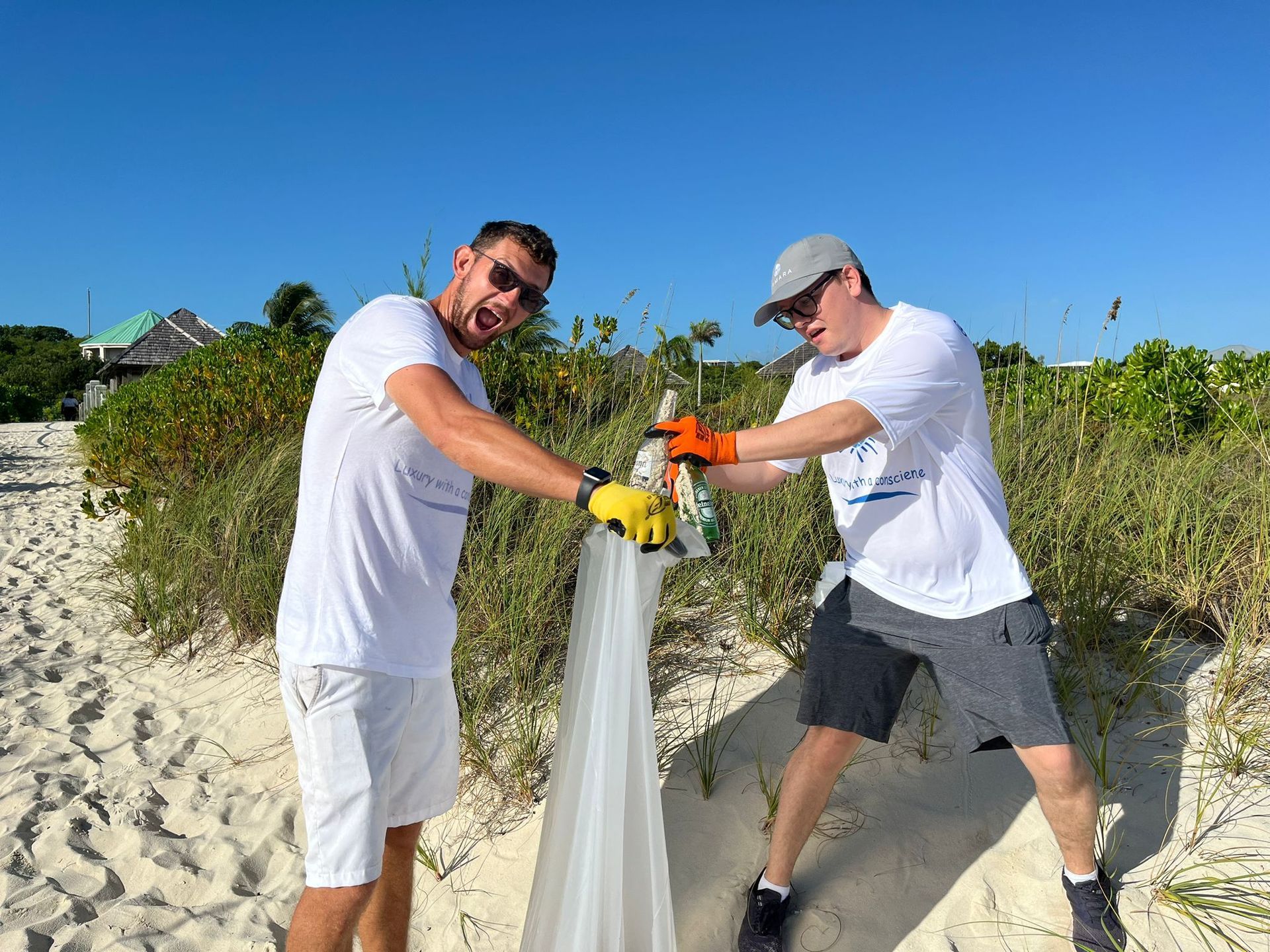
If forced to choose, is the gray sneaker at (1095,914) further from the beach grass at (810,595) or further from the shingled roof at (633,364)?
the shingled roof at (633,364)

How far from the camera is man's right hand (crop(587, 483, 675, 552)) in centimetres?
156

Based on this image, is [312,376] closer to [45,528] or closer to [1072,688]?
[45,528]

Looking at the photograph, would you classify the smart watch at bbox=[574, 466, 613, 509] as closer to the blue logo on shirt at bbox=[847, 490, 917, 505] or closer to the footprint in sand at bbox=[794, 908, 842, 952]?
the blue logo on shirt at bbox=[847, 490, 917, 505]

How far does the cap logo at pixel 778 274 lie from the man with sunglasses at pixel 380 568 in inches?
33.8

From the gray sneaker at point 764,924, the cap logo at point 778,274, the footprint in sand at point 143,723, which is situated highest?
the cap logo at point 778,274

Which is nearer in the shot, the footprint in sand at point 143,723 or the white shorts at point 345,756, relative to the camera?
the white shorts at point 345,756

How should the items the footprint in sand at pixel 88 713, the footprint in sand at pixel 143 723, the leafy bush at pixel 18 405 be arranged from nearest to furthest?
the footprint in sand at pixel 143 723 < the footprint in sand at pixel 88 713 < the leafy bush at pixel 18 405

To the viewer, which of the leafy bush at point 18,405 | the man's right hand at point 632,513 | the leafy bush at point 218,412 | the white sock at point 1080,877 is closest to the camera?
the man's right hand at point 632,513

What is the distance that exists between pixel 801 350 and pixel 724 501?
8.66m

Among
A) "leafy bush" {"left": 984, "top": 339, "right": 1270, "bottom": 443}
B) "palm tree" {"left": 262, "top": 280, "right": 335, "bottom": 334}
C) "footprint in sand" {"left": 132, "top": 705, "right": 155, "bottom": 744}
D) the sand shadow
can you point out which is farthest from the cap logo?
"palm tree" {"left": 262, "top": 280, "right": 335, "bottom": 334}

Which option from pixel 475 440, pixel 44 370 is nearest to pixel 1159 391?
pixel 475 440

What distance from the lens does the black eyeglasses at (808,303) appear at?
2135 millimetres

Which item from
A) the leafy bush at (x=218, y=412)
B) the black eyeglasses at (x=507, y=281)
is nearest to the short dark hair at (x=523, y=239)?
the black eyeglasses at (x=507, y=281)

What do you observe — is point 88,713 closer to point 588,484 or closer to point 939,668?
point 588,484
